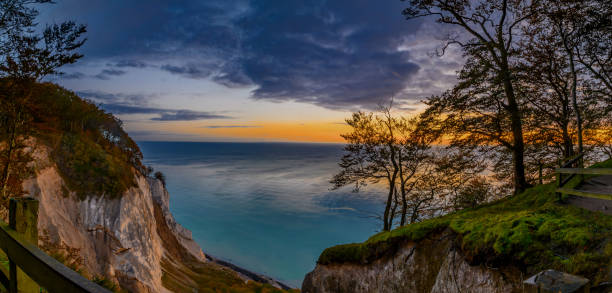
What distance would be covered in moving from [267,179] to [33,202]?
334ft

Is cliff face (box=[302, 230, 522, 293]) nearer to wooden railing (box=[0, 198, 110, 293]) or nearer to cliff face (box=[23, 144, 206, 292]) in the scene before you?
wooden railing (box=[0, 198, 110, 293])

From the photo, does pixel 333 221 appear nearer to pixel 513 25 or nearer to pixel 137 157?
pixel 137 157

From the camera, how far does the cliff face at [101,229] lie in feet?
47.1

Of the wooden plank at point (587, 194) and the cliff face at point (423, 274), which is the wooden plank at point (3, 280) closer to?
the cliff face at point (423, 274)

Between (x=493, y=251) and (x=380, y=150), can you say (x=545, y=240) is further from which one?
(x=380, y=150)

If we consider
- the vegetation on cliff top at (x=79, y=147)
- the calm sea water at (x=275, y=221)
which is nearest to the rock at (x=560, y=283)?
the vegetation on cliff top at (x=79, y=147)

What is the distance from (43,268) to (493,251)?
654cm

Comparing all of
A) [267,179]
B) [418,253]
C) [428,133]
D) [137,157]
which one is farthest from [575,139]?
[267,179]

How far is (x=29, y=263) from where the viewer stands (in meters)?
1.90

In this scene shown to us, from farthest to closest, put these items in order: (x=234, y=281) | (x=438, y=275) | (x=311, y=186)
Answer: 1. (x=311, y=186)
2. (x=234, y=281)
3. (x=438, y=275)

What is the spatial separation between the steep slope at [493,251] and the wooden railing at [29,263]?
5949 millimetres

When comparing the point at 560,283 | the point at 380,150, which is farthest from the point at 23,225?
the point at 380,150

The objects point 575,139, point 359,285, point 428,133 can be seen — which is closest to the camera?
point 359,285

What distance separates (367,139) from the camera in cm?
1894
